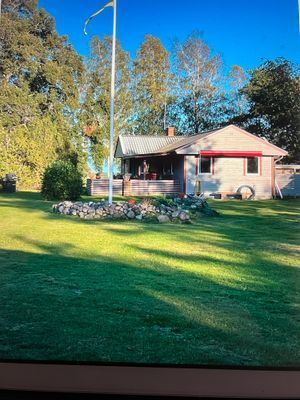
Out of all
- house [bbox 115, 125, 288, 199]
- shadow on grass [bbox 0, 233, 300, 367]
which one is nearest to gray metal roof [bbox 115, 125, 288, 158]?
house [bbox 115, 125, 288, 199]

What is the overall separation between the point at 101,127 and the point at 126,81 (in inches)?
10.4

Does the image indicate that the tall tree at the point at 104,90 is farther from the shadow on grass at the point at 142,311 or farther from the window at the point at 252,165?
the window at the point at 252,165

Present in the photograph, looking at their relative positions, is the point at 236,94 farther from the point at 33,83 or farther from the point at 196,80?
the point at 33,83

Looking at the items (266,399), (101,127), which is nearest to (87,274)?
(101,127)

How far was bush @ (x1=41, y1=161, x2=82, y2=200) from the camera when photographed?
225 centimetres

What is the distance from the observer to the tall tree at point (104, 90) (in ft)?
7.00

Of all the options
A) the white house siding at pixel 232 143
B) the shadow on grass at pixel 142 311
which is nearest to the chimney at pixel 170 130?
the white house siding at pixel 232 143

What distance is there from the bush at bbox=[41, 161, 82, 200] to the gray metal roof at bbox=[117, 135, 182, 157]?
0.33 m

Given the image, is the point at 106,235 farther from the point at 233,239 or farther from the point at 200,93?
the point at 200,93

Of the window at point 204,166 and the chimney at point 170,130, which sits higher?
the chimney at point 170,130

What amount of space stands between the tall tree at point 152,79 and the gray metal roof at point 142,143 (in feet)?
0.59

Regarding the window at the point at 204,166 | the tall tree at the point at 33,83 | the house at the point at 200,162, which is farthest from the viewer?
the window at the point at 204,166

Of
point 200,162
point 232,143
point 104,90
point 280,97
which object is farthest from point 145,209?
point 280,97

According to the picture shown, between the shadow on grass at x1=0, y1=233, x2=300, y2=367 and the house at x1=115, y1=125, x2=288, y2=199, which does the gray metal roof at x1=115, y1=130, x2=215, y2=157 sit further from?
the shadow on grass at x1=0, y1=233, x2=300, y2=367
